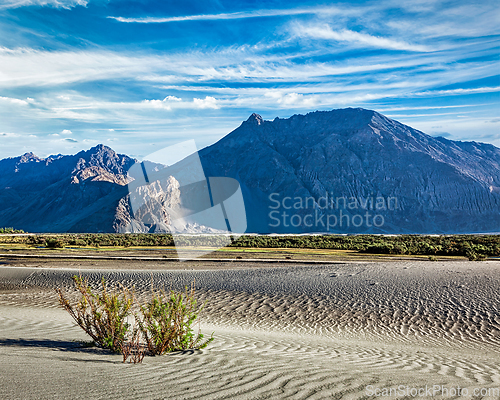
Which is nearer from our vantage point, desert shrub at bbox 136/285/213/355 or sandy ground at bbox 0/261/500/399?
sandy ground at bbox 0/261/500/399

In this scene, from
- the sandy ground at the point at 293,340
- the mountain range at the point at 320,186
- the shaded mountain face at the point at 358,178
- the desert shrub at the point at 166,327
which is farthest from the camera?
the shaded mountain face at the point at 358,178

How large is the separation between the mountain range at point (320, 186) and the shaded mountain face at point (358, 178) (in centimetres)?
36

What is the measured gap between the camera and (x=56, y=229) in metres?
118

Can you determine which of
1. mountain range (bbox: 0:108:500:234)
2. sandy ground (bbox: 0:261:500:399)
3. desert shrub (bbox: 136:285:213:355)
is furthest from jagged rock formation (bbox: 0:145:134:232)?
desert shrub (bbox: 136:285:213:355)

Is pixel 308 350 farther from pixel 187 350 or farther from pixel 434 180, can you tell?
pixel 434 180

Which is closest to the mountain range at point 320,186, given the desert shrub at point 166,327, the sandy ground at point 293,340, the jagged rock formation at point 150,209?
the jagged rock formation at point 150,209

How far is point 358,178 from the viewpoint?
122m

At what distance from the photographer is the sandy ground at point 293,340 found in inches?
167

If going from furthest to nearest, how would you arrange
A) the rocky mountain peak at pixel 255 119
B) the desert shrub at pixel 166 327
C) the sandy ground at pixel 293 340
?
the rocky mountain peak at pixel 255 119 < the desert shrub at pixel 166 327 < the sandy ground at pixel 293 340

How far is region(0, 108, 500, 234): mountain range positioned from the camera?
106750 mm

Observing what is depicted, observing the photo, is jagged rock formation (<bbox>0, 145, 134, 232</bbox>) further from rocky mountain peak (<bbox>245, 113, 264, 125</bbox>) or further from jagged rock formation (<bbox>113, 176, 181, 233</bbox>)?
rocky mountain peak (<bbox>245, 113, 264, 125</bbox>)

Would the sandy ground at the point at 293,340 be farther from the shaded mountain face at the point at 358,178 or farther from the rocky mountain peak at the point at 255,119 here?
the rocky mountain peak at the point at 255,119

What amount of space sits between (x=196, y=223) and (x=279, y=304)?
90722 mm

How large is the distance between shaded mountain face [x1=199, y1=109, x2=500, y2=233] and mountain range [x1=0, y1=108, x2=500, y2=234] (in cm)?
36
